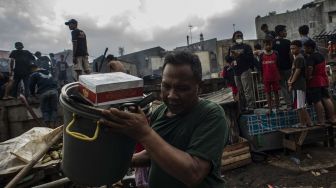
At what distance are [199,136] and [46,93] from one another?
7.05m

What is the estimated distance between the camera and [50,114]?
8.24 meters

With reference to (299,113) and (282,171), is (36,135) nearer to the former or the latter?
(282,171)

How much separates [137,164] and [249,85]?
6.52m

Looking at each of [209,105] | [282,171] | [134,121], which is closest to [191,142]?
[209,105]

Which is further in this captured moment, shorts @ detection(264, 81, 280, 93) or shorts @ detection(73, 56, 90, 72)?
shorts @ detection(73, 56, 90, 72)

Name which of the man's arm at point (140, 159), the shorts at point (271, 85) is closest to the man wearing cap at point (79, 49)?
the shorts at point (271, 85)

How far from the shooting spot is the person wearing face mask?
7.98 meters

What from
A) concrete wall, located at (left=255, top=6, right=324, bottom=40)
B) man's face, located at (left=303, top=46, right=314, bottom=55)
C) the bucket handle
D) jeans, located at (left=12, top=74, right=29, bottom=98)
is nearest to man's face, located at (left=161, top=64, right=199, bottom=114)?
the bucket handle

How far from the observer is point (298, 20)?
3400cm

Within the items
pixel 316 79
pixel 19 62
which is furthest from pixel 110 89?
pixel 19 62

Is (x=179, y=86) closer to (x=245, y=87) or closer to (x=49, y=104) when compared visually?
(x=245, y=87)

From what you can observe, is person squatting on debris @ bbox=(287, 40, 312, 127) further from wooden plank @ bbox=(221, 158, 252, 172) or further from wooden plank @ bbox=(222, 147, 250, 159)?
wooden plank @ bbox=(221, 158, 252, 172)

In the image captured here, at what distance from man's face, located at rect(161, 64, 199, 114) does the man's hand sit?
0.95 feet

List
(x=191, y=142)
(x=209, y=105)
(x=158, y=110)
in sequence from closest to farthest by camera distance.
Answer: (x=191, y=142) → (x=209, y=105) → (x=158, y=110)
